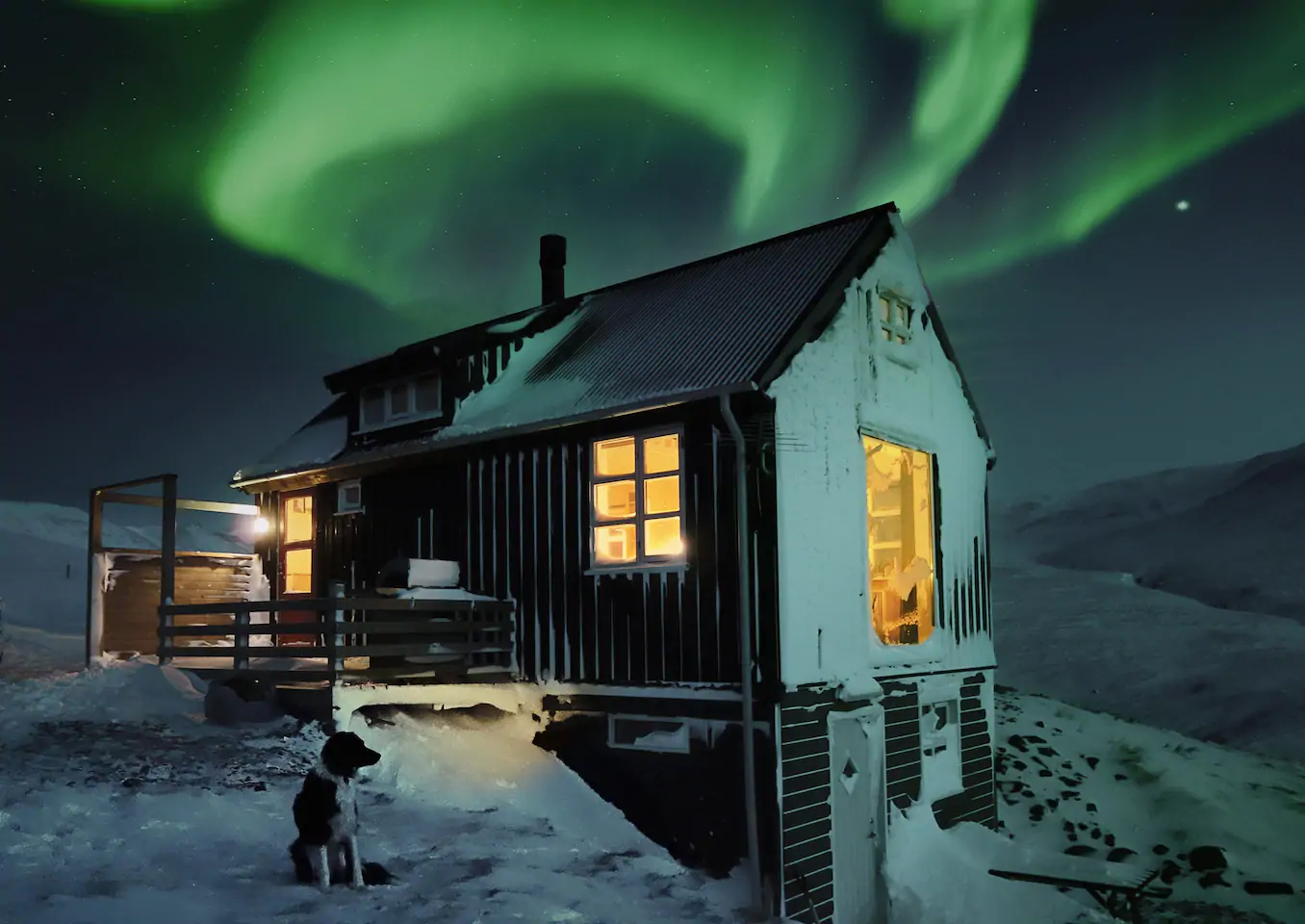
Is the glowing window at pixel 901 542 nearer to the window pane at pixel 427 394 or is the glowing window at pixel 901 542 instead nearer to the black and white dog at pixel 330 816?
the window pane at pixel 427 394

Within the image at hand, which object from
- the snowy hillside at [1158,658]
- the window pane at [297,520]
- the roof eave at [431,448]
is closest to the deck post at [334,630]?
the roof eave at [431,448]

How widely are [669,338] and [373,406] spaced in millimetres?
6266

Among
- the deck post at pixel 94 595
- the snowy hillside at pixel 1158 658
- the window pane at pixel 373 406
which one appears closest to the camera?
the window pane at pixel 373 406

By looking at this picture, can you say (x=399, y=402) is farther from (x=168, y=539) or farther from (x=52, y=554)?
(x=52, y=554)

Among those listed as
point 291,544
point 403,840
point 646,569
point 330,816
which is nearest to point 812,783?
point 646,569

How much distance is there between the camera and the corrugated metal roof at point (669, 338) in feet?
43.6

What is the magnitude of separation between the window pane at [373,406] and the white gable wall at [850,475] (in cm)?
822

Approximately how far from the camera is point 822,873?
12875 millimetres

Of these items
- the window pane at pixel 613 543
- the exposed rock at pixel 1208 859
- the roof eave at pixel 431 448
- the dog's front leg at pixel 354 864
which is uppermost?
the roof eave at pixel 431 448

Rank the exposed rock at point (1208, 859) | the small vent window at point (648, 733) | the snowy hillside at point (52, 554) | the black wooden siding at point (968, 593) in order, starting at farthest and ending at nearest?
the snowy hillside at point (52, 554), the exposed rock at point (1208, 859), the black wooden siding at point (968, 593), the small vent window at point (648, 733)

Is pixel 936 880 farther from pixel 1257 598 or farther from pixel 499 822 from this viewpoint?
pixel 1257 598

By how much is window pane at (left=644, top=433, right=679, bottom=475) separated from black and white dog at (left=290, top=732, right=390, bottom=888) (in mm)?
6248

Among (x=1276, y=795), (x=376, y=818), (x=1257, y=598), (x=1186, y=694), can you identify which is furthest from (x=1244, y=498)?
(x=376, y=818)

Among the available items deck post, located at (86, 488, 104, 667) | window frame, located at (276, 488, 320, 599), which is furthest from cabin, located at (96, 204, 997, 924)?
deck post, located at (86, 488, 104, 667)
